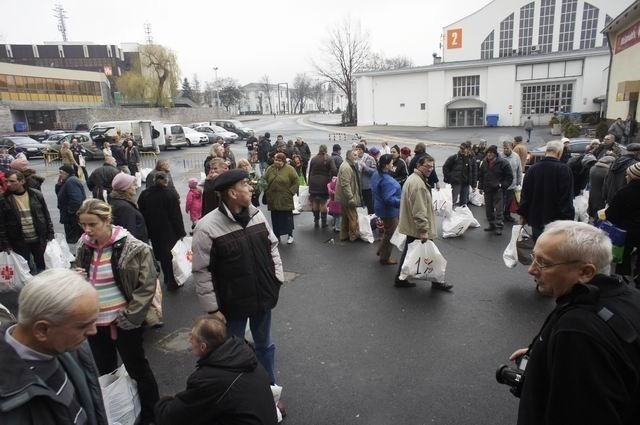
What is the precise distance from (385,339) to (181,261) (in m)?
3.01

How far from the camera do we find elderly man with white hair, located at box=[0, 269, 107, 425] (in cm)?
152

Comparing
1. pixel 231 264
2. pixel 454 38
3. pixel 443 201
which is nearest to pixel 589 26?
pixel 454 38

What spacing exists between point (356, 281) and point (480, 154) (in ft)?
21.2

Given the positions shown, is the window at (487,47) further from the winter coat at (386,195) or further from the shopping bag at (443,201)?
the winter coat at (386,195)

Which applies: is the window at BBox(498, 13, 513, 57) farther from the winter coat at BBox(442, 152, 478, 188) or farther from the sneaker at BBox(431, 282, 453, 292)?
the sneaker at BBox(431, 282, 453, 292)

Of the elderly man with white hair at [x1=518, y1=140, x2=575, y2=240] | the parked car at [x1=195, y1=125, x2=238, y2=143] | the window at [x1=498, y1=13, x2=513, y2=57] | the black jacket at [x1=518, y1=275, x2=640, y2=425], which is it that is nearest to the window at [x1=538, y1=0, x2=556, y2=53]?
the window at [x1=498, y1=13, x2=513, y2=57]

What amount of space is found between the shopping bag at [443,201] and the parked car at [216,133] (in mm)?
27075

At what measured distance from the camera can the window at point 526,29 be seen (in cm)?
4350

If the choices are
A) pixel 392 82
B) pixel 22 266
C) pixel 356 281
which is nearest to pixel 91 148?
pixel 22 266

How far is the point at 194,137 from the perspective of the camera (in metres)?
31.1

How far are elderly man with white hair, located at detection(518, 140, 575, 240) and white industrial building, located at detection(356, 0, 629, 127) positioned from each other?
36.2 meters

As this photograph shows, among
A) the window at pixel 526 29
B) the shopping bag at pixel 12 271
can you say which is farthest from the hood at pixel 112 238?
the window at pixel 526 29

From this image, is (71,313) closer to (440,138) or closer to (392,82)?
(440,138)

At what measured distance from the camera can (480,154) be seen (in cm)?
1091
